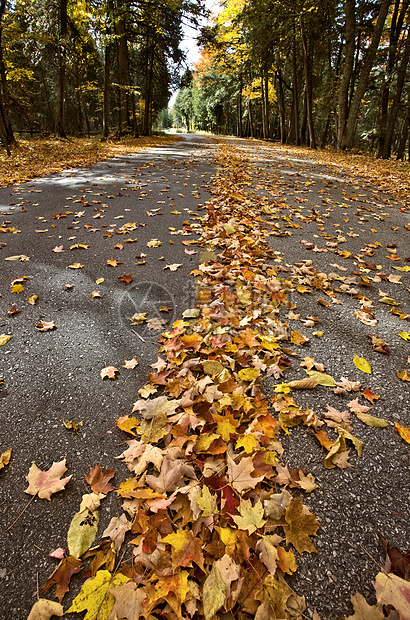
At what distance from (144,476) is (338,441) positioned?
108 cm

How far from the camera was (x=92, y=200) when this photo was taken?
5.86m

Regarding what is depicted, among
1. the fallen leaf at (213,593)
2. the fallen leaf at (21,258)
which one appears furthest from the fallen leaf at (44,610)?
the fallen leaf at (21,258)

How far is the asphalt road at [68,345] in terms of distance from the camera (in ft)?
4.44

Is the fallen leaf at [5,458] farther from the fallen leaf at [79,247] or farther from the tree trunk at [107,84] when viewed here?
the tree trunk at [107,84]

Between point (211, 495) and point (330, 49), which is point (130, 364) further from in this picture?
point (330, 49)

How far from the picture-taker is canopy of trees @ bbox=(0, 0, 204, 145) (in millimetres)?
12383

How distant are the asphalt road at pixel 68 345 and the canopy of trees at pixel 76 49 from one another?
9802mm

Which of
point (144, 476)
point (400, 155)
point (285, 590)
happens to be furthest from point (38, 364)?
point (400, 155)

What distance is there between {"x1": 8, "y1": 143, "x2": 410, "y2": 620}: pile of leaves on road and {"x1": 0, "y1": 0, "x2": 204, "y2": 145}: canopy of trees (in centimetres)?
1305

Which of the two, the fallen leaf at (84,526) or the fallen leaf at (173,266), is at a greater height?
the fallen leaf at (173,266)

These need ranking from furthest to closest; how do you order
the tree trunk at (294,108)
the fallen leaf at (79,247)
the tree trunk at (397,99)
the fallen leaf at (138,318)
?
the tree trunk at (294,108), the tree trunk at (397,99), the fallen leaf at (79,247), the fallen leaf at (138,318)

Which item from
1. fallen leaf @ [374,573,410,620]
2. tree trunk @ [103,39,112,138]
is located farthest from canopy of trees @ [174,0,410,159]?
fallen leaf @ [374,573,410,620]

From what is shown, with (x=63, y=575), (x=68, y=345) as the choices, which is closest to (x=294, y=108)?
(x=68, y=345)

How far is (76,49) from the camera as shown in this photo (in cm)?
1403
